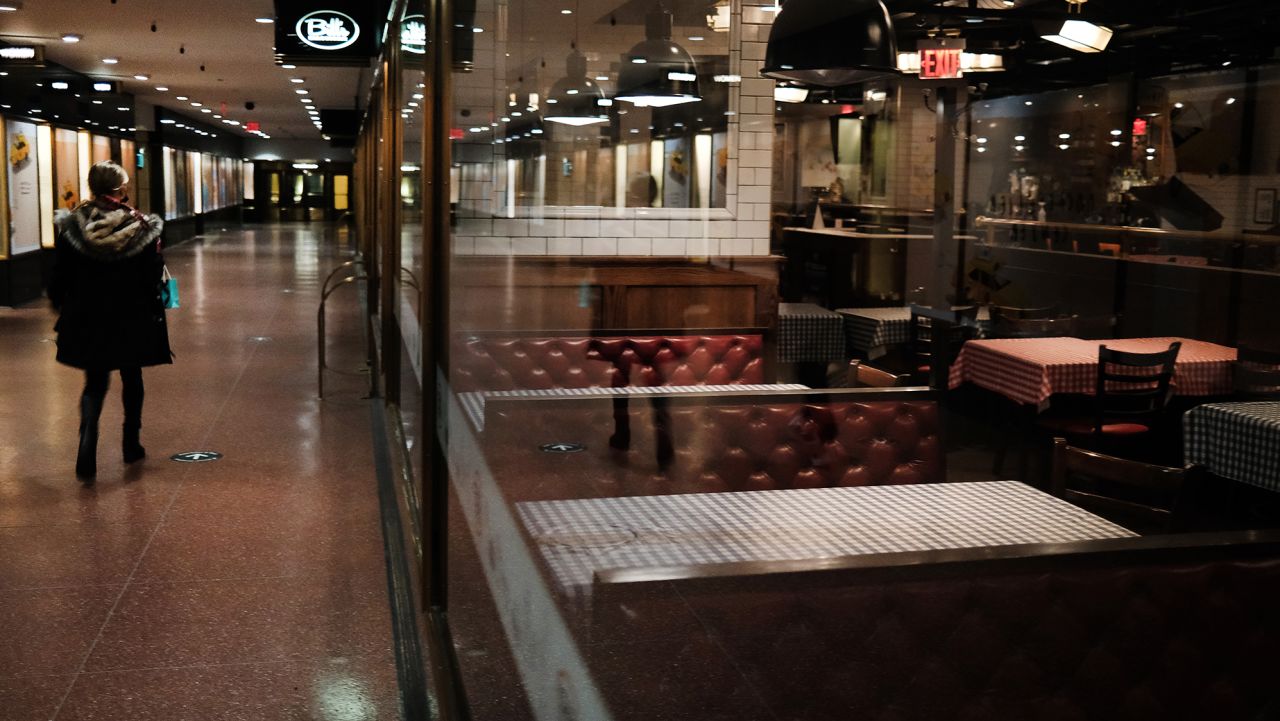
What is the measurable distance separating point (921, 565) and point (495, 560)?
3.28 ft

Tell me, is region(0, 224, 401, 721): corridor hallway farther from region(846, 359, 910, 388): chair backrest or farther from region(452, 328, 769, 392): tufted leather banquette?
region(846, 359, 910, 388): chair backrest

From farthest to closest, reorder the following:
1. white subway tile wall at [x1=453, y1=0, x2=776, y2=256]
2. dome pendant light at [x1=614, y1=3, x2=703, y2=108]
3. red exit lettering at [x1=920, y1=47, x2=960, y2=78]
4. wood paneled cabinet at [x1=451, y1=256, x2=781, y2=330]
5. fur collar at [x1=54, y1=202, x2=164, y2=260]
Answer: red exit lettering at [x1=920, y1=47, x2=960, y2=78] < white subway tile wall at [x1=453, y1=0, x2=776, y2=256] < wood paneled cabinet at [x1=451, y1=256, x2=781, y2=330] < dome pendant light at [x1=614, y1=3, x2=703, y2=108] < fur collar at [x1=54, y1=202, x2=164, y2=260]

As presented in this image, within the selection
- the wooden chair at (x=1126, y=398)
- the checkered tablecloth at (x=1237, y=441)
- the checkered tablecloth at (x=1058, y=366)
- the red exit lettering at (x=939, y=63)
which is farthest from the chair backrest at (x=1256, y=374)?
the red exit lettering at (x=939, y=63)

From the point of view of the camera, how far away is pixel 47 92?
12.7m

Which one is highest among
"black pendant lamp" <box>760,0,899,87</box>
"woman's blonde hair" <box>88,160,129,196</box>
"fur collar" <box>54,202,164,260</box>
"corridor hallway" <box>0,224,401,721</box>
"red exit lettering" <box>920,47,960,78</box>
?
"red exit lettering" <box>920,47,960,78</box>

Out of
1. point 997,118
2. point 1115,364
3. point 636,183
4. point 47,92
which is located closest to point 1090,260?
point 997,118

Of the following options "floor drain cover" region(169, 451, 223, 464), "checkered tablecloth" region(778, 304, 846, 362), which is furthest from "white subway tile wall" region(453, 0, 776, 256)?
"floor drain cover" region(169, 451, 223, 464)

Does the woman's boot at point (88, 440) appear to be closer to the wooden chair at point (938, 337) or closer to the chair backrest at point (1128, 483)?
the chair backrest at point (1128, 483)

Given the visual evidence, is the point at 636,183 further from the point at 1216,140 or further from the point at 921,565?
the point at 921,565

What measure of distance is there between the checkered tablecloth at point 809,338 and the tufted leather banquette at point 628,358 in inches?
58.9

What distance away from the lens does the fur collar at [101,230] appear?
493cm

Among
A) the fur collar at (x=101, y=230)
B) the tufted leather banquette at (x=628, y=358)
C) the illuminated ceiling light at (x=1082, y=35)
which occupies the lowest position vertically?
the tufted leather banquette at (x=628, y=358)

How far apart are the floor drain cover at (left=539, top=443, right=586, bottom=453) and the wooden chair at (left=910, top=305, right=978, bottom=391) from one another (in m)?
3.69

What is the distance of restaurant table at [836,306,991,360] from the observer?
771 centimetres
